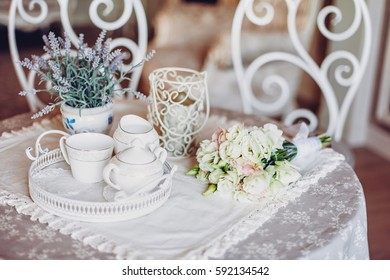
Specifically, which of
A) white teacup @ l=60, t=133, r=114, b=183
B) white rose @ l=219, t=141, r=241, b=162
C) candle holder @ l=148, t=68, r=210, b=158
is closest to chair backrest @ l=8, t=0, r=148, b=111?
candle holder @ l=148, t=68, r=210, b=158

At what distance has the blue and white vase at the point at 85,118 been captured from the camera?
4.37 ft

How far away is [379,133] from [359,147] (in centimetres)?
15

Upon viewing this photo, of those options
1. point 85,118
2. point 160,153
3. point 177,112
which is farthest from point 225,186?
point 85,118

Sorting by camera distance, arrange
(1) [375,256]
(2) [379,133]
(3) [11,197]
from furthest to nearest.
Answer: (2) [379,133]
(1) [375,256]
(3) [11,197]

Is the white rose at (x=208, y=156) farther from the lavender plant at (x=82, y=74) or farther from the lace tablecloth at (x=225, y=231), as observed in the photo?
the lavender plant at (x=82, y=74)

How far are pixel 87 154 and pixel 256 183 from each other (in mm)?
362

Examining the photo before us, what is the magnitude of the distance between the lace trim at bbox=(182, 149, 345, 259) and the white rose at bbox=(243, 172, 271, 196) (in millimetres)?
44

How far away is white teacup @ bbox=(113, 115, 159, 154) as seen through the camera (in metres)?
1.20

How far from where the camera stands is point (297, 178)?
1223 millimetres

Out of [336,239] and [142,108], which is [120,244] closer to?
[336,239]

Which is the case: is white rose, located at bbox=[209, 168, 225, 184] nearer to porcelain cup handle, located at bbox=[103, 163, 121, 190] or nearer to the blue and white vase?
porcelain cup handle, located at bbox=[103, 163, 121, 190]

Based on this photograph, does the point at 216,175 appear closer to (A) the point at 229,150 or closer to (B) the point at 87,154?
(A) the point at 229,150

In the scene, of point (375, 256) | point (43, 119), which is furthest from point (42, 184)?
point (375, 256)

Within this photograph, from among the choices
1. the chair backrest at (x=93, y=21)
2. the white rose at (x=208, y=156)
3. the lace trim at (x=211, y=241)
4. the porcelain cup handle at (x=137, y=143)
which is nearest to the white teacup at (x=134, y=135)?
the porcelain cup handle at (x=137, y=143)
